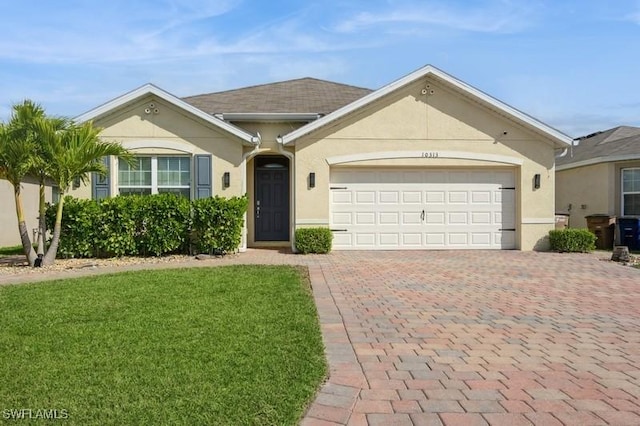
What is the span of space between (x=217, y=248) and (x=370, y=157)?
4950 mm

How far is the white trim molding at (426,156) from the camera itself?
1295 centimetres

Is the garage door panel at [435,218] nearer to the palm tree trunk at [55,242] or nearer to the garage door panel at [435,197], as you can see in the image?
the garage door panel at [435,197]

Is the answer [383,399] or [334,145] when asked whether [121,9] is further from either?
[383,399]

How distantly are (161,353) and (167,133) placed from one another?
959 cm

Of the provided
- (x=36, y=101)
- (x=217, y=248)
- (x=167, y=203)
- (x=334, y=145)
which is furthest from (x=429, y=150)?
(x=36, y=101)

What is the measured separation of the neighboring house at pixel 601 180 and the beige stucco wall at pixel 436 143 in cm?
261

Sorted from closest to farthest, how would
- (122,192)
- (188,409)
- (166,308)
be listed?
(188,409) → (166,308) → (122,192)

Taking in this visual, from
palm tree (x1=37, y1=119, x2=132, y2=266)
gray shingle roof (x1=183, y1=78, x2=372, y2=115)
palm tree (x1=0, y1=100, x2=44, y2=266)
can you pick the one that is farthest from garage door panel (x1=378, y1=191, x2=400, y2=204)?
palm tree (x1=0, y1=100, x2=44, y2=266)

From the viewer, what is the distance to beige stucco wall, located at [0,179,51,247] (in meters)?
15.1

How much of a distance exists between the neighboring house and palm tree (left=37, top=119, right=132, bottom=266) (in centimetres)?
1385

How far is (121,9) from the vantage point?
401 inches

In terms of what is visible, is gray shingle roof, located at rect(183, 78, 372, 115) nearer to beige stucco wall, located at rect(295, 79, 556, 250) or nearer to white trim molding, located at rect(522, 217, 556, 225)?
beige stucco wall, located at rect(295, 79, 556, 250)

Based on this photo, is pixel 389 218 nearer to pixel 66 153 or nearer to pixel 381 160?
pixel 381 160

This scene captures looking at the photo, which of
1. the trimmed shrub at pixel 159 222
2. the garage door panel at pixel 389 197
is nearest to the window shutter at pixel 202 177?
the trimmed shrub at pixel 159 222
